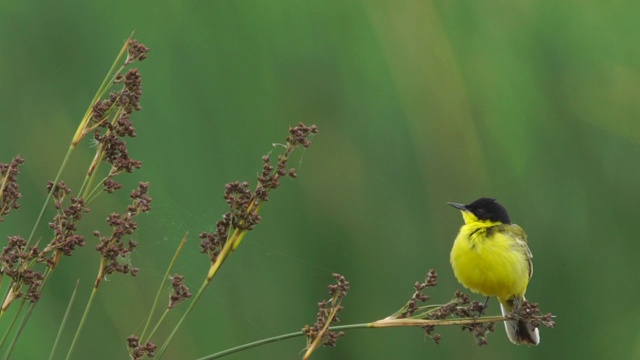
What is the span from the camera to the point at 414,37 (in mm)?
2252

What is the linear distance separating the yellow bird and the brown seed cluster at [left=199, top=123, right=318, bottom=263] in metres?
0.84

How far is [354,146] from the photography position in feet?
7.20

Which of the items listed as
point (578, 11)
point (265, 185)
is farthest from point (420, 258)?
point (265, 185)

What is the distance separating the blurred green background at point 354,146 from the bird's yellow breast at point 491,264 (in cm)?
16

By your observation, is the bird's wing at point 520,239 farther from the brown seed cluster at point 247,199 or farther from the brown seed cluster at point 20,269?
the brown seed cluster at point 20,269

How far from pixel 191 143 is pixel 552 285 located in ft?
2.49

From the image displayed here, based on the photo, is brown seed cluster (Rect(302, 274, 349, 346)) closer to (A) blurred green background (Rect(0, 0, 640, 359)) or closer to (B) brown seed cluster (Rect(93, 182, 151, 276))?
(B) brown seed cluster (Rect(93, 182, 151, 276))

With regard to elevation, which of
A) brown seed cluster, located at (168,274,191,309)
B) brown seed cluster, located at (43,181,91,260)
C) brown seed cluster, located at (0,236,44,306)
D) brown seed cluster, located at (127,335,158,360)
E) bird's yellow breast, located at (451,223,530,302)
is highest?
brown seed cluster, located at (43,181,91,260)

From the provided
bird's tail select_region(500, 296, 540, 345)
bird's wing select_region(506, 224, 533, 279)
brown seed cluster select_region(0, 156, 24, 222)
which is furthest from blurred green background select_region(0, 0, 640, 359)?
brown seed cluster select_region(0, 156, 24, 222)

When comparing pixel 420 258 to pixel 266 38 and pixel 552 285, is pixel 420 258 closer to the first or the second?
pixel 552 285

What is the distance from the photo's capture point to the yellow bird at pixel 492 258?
6.39ft

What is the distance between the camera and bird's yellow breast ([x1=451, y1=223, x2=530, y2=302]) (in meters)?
1.95

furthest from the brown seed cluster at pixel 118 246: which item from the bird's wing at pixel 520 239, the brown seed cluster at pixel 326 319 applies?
the bird's wing at pixel 520 239

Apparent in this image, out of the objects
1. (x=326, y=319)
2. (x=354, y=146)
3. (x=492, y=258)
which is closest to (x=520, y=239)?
(x=492, y=258)
